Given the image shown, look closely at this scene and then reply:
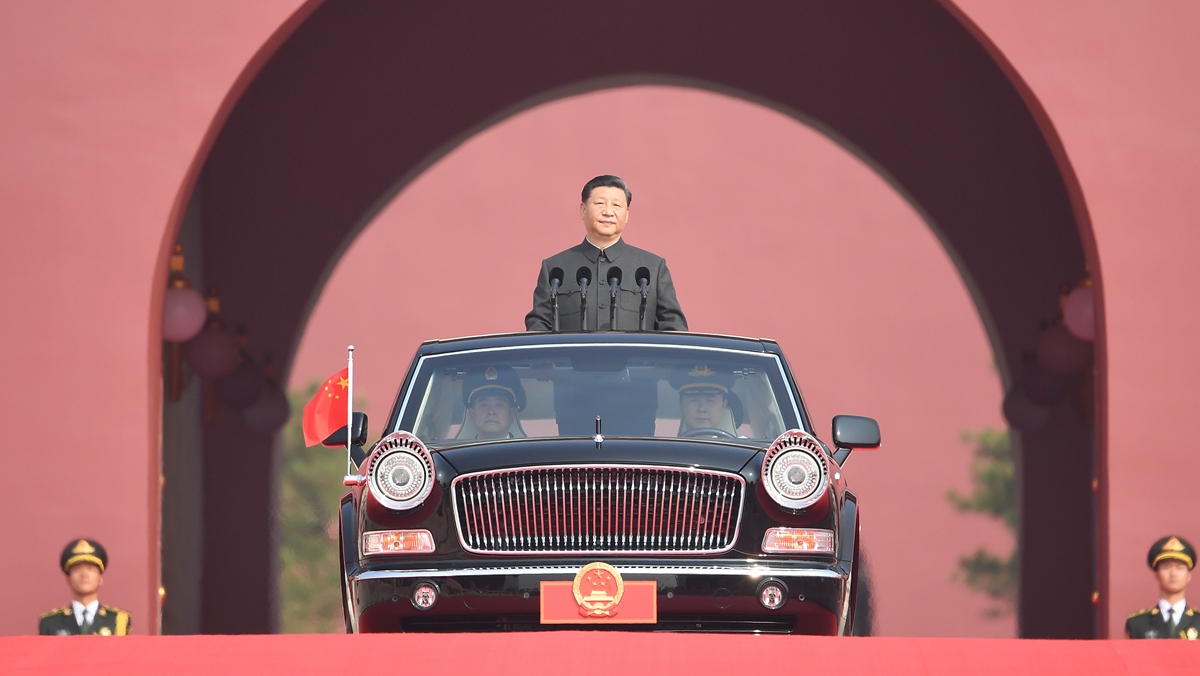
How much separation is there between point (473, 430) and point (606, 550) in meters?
1.00

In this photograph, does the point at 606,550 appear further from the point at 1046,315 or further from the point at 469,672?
the point at 1046,315

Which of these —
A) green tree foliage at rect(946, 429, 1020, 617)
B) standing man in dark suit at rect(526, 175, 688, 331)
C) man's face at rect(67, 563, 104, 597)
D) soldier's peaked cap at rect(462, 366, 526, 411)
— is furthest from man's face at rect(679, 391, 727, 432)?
green tree foliage at rect(946, 429, 1020, 617)

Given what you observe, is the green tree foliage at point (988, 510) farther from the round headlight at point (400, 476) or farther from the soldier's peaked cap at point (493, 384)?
the round headlight at point (400, 476)

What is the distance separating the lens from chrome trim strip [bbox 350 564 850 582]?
5.95 metres

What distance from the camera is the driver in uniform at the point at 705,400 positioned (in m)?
6.82

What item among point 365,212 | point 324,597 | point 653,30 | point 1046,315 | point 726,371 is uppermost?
point 653,30

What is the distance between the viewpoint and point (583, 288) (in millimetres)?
7797

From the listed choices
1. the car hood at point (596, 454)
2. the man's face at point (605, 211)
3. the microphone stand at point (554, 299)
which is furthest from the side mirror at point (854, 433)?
the man's face at point (605, 211)

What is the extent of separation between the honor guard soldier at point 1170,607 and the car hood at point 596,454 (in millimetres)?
3079

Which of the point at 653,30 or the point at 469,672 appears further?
the point at 653,30

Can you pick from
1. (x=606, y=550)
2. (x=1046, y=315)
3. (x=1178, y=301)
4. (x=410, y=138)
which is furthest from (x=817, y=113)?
(x=606, y=550)

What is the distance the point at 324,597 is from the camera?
89.9 ft

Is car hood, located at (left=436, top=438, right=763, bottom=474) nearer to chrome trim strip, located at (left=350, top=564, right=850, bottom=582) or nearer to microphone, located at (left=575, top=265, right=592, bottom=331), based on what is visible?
chrome trim strip, located at (left=350, top=564, right=850, bottom=582)

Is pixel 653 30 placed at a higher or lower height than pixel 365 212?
higher
